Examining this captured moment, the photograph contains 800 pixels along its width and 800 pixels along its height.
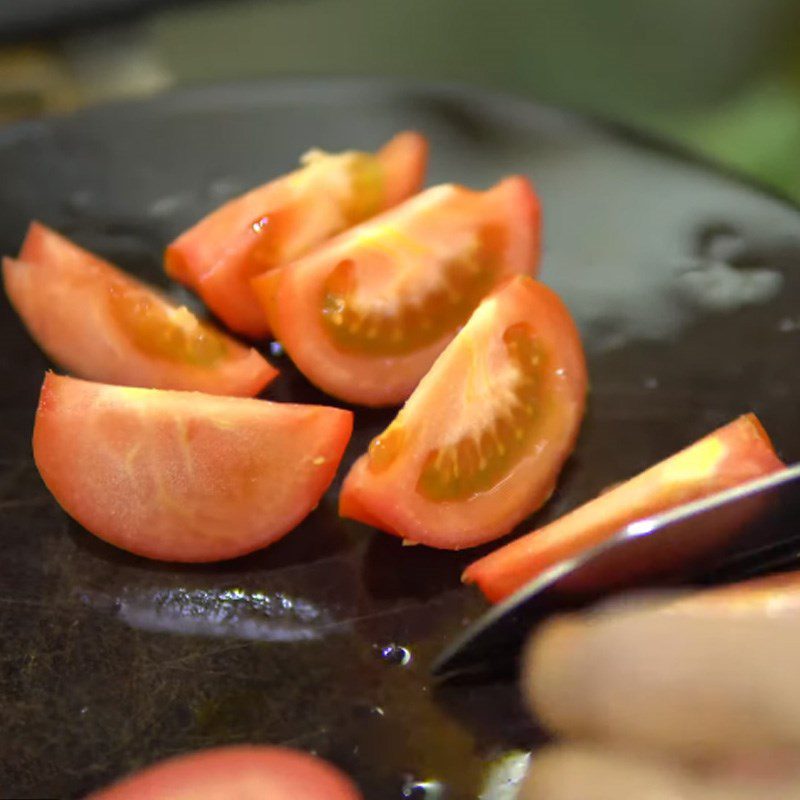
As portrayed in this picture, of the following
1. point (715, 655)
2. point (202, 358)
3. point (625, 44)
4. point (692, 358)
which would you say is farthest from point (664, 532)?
point (625, 44)

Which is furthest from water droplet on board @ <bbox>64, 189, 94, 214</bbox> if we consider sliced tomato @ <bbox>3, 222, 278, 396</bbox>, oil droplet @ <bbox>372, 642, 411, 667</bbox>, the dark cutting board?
oil droplet @ <bbox>372, 642, 411, 667</bbox>

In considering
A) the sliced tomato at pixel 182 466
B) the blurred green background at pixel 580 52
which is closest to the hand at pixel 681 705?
the sliced tomato at pixel 182 466

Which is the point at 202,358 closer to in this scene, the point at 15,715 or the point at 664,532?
the point at 15,715

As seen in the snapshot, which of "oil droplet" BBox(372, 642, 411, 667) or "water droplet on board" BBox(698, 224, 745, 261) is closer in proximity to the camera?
"oil droplet" BBox(372, 642, 411, 667)

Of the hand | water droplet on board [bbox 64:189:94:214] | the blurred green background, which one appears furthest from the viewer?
the blurred green background

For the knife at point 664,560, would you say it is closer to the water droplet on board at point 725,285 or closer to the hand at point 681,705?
the hand at point 681,705

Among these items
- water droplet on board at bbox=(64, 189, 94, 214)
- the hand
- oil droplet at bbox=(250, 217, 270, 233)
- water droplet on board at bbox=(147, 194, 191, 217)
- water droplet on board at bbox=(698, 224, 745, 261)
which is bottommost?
the hand

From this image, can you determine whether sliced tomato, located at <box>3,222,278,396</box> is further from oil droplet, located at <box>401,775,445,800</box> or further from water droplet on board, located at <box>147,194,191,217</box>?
oil droplet, located at <box>401,775,445,800</box>

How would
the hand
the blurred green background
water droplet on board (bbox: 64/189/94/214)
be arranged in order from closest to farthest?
the hand → water droplet on board (bbox: 64/189/94/214) → the blurred green background
